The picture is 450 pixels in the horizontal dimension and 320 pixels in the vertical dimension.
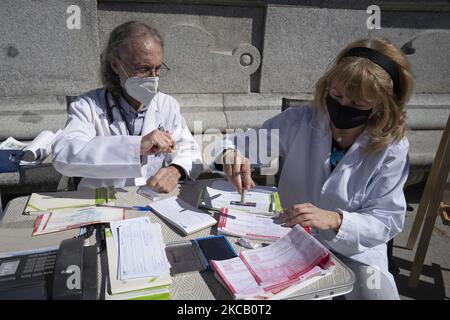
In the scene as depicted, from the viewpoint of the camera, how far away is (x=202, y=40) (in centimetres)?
396

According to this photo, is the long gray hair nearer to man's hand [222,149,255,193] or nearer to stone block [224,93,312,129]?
man's hand [222,149,255,193]

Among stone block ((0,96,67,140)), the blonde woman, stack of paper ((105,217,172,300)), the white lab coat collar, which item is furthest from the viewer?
stone block ((0,96,67,140))

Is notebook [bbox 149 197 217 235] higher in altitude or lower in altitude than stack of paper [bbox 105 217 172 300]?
Answer: higher

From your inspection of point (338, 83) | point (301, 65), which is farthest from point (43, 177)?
point (301, 65)

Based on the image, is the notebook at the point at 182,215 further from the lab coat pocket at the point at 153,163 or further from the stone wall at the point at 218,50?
the stone wall at the point at 218,50

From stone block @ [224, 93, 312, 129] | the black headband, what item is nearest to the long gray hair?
the black headband

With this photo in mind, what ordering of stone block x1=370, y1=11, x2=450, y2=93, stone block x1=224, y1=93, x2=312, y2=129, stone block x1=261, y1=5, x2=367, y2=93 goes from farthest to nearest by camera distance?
1. stone block x1=370, y1=11, x2=450, y2=93
2. stone block x1=224, y1=93, x2=312, y2=129
3. stone block x1=261, y1=5, x2=367, y2=93

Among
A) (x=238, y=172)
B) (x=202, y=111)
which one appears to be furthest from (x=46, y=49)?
(x=238, y=172)

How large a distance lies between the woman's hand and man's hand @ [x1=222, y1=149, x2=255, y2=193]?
0.33 metres

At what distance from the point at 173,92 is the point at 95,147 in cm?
229

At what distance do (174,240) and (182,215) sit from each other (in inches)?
8.0

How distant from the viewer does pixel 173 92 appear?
4199 mm

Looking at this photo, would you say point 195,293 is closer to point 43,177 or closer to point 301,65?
point 43,177

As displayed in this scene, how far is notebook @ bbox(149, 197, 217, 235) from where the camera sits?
166 centimetres
